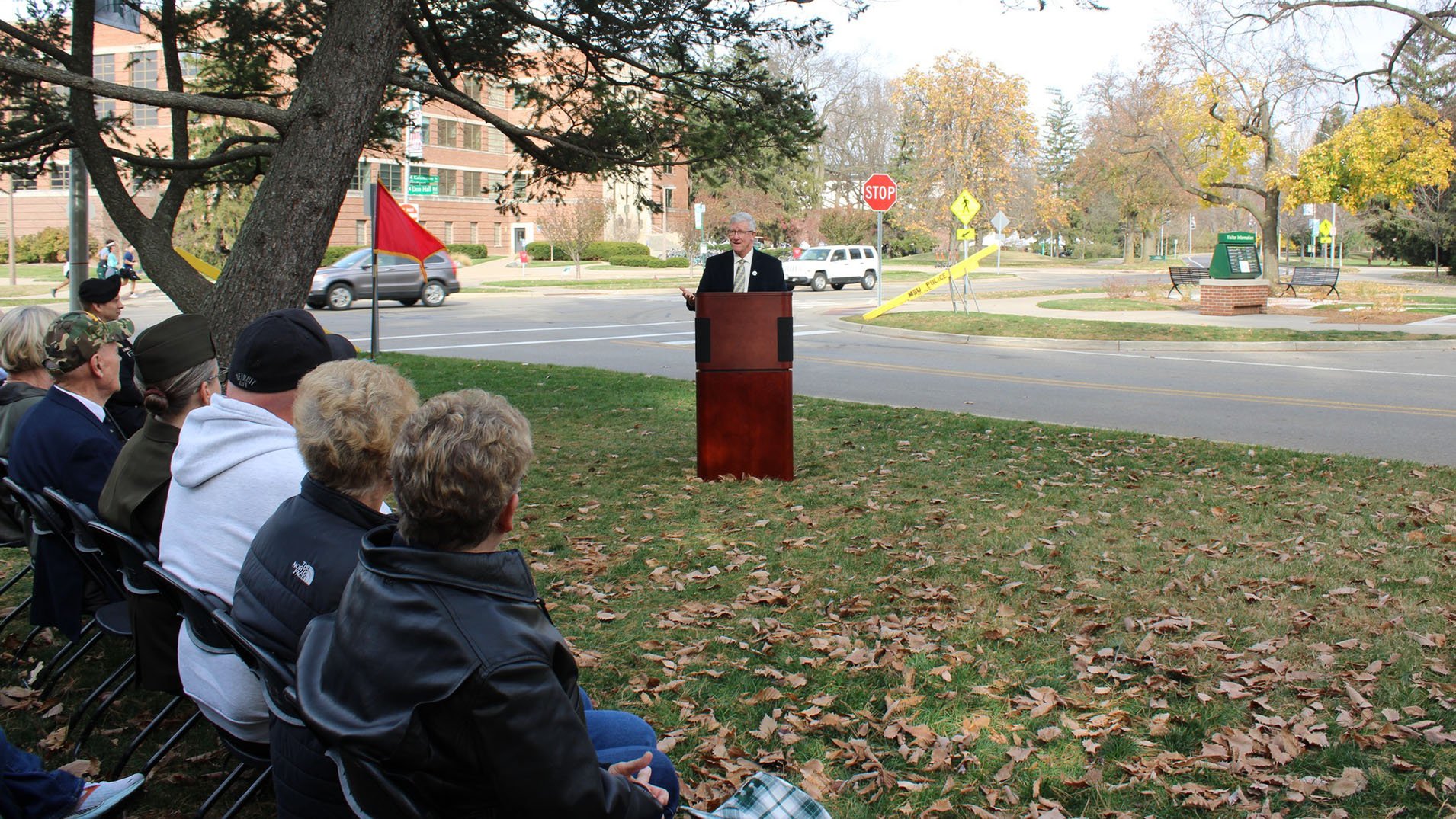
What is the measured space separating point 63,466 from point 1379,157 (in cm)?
3553

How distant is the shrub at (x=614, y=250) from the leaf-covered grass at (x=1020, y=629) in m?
57.6

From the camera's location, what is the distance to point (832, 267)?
1703 inches

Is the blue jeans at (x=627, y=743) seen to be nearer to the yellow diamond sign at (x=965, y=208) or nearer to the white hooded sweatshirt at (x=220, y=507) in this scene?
the white hooded sweatshirt at (x=220, y=507)

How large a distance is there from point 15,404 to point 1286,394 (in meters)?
13.1

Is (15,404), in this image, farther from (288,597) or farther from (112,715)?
(288,597)

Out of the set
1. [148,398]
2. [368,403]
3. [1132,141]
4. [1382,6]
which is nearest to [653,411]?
[148,398]

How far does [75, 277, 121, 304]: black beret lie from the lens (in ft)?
23.1

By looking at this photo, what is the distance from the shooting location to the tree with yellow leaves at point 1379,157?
30.9m

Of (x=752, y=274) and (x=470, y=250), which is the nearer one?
(x=752, y=274)

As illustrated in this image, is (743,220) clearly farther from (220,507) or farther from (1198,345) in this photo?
(1198,345)

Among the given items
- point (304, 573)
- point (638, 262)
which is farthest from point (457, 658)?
point (638, 262)

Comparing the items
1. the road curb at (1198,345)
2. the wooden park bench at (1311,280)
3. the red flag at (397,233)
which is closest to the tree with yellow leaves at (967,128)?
the wooden park bench at (1311,280)

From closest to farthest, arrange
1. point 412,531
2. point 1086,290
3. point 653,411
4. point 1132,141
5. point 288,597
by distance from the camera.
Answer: point 412,531
point 288,597
point 653,411
point 1086,290
point 1132,141

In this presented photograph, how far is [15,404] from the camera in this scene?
517 cm
